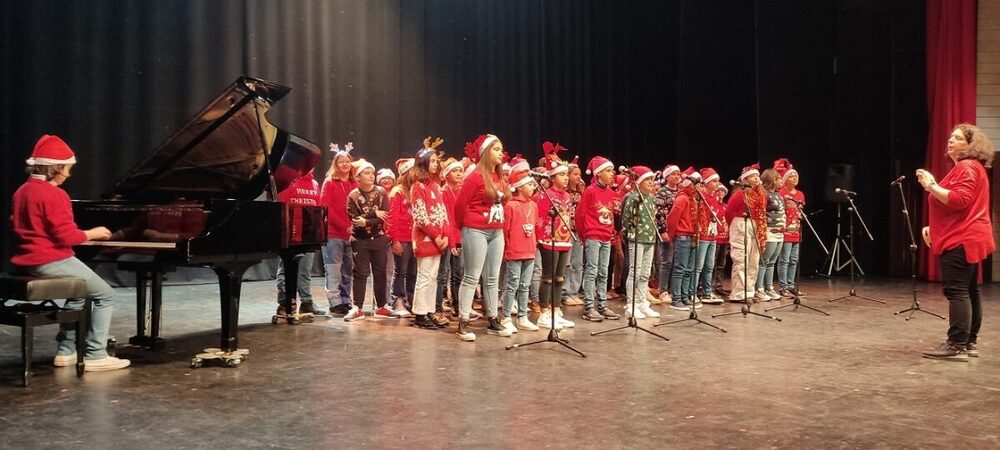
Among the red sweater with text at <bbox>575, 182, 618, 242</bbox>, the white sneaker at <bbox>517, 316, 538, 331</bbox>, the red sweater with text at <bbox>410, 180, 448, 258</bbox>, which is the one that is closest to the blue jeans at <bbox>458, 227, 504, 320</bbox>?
the red sweater with text at <bbox>410, 180, 448, 258</bbox>

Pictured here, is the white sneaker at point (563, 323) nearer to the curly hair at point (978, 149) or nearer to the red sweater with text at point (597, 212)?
the red sweater with text at point (597, 212)

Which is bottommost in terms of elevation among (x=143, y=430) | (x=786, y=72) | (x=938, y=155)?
(x=143, y=430)

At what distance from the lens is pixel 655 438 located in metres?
3.57

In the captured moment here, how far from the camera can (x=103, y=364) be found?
4.95m

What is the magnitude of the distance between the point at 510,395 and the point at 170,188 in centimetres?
306

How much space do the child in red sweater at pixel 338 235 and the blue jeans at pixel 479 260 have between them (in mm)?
1826

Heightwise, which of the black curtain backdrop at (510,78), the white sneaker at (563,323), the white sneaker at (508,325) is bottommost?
the white sneaker at (563,323)

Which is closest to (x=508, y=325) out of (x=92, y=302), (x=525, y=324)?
(x=525, y=324)

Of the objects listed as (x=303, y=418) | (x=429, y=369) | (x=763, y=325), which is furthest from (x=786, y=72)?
(x=303, y=418)

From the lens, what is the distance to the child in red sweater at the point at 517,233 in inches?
258

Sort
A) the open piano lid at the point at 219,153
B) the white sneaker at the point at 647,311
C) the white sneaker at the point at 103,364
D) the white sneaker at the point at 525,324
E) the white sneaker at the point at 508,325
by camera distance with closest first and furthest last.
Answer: the white sneaker at the point at 103,364, the open piano lid at the point at 219,153, the white sneaker at the point at 508,325, the white sneaker at the point at 525,324, the white sneaker at the point at 647,311

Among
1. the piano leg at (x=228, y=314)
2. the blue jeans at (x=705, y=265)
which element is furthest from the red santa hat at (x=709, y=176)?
the piano leg at (x=228, y=314)

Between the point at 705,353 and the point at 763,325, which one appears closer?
the point at 705,353

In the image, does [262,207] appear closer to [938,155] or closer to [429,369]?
[429,369]
